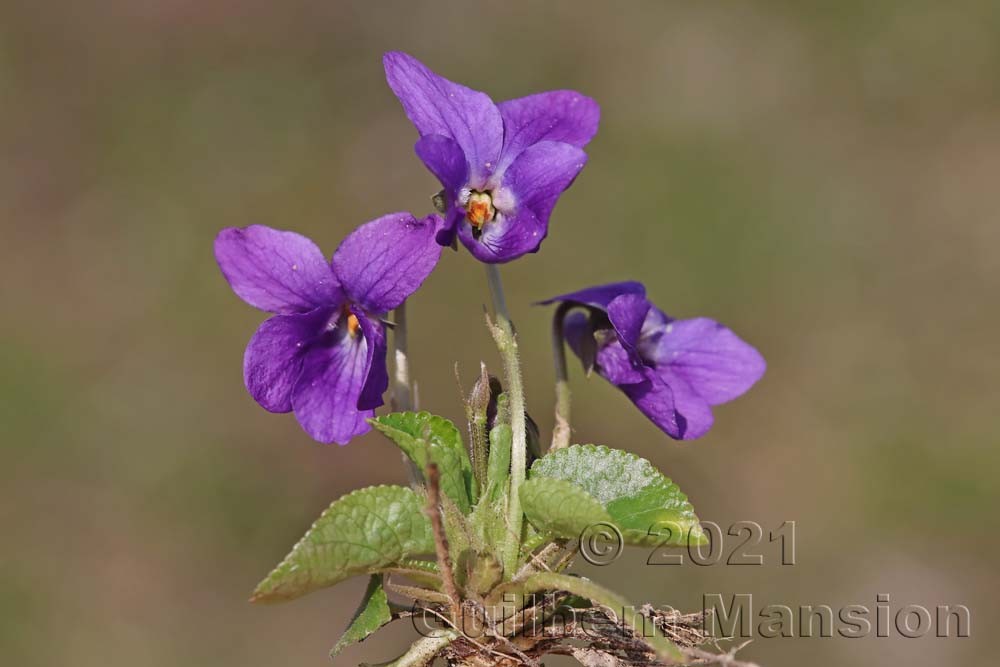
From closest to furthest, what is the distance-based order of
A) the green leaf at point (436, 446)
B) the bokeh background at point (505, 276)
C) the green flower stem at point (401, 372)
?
the green leaf at point (436, 446) < the green flower stem at point (401, 372) < the bokeh background at point (505, 276)

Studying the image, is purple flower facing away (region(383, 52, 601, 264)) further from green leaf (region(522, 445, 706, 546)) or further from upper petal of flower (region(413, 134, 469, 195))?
green leaf (region(522, 445, 706, 546))

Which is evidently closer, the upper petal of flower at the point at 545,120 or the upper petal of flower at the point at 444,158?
the upper petal of flower at the point at 444,158

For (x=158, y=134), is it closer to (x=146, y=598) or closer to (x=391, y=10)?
(x=391, y=10)

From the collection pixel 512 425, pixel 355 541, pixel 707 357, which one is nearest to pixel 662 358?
pixel 707 357

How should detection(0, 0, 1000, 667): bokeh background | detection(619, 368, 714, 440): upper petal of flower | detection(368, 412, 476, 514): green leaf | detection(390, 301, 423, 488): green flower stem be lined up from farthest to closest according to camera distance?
detection(0, 0, 1000, 667): bokeh background < detection(619, 368, 714, 440): upper petal of flower < detection(390, 301, 423, 488): green flower stem < detection(368, 412, 476, 514): green leaf

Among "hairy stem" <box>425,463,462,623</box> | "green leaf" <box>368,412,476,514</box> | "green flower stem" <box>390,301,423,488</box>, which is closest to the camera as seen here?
"hairy stem" <box>425,463,462,623</box>

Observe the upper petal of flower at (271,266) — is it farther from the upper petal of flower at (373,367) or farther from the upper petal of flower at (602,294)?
the upper petal of flower at (602,294)

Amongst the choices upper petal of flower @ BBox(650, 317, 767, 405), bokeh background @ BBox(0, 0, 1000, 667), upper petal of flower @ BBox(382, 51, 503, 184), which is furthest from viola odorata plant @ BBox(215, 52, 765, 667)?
bokeh background @ BBox(0, 0, 1000, 667)

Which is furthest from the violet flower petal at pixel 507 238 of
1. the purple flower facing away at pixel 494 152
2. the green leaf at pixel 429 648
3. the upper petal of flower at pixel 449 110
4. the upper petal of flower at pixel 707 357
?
the green leaf at pixel 429 648
